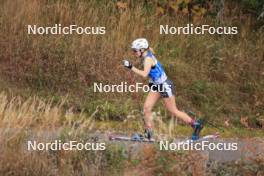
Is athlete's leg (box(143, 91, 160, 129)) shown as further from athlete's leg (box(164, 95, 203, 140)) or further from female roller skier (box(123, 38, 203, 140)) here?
athlete's leg (box(164, 95, 203, 140))

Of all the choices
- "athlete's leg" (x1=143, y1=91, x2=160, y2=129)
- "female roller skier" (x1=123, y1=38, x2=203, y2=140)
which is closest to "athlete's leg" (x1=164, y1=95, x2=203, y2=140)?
"female roller skier" (x1=123, y1=38, x2=203, y2=140)

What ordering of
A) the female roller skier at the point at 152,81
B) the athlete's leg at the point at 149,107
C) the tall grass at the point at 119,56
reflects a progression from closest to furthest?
the female roller skier at the point at 152,81 → the athlete's leg at the point at 149,107 → the tall grass at the point at 119,56

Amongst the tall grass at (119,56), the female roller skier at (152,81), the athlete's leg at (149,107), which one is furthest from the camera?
the tall grass at (119,56)

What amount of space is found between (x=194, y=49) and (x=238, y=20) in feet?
5.76

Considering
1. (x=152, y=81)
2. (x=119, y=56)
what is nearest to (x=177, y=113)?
(x=152, y=81)

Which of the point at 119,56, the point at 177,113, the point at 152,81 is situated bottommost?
the point at 177,113

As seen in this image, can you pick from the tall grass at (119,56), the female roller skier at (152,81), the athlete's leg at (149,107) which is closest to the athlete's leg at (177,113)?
the female roller skier at (152,81)

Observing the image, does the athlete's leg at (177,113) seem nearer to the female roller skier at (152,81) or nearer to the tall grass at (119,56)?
the female roller skier at (152,81)

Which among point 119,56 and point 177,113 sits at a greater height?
point 119,56

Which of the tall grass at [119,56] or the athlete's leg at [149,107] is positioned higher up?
the tall grass at [119,56]

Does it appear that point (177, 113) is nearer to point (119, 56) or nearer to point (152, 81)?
point (152, 81)

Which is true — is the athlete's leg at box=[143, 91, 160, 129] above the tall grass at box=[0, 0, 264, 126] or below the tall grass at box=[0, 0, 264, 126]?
below

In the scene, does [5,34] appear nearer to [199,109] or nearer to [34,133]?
[199,109]

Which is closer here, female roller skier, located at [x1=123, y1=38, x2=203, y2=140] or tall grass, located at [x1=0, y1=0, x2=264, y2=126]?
female roller skier, located at [x1=123, y1=38, x2=203, y2=140]
